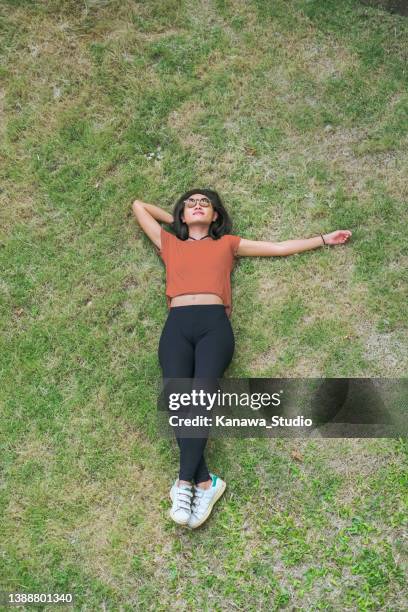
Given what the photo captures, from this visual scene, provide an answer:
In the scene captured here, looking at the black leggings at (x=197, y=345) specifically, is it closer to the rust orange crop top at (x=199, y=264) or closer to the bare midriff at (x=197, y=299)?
the bare midriff at (x=197, y=299)

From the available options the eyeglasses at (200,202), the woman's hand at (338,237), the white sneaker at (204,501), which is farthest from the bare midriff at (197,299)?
the white sneaker at (204,501)

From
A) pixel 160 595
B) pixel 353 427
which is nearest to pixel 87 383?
pixel 160 595

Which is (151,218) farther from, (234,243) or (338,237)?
(338,237)

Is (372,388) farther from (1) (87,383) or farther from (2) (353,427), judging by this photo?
(1) (87,383)

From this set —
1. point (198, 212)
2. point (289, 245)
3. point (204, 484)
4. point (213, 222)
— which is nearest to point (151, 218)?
point (198, 212)

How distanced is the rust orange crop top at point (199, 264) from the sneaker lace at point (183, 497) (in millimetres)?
1732

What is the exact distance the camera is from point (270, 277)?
6301mm

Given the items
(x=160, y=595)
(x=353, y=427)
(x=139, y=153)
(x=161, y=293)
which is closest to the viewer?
(x=160, y=595)

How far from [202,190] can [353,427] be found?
9.37 ft

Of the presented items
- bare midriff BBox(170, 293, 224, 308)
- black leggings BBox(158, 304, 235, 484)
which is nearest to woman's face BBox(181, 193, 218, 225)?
bare midriff BBox(170, 293, 224, 308)

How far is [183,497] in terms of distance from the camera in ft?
17.6

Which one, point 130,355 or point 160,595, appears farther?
point 130,355

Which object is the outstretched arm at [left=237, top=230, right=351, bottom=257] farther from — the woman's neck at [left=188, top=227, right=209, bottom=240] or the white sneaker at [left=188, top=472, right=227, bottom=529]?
the white sneaker at [left=188, top=472, right=227, bottom=529]

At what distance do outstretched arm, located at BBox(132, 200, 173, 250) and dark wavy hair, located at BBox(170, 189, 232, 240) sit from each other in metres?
0.14
